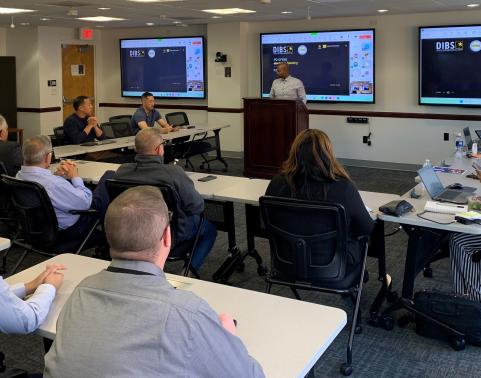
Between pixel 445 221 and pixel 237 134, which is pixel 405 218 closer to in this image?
pixel 445 221

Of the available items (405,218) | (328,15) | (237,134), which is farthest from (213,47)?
(405,218)

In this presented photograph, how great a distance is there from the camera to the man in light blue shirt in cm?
195

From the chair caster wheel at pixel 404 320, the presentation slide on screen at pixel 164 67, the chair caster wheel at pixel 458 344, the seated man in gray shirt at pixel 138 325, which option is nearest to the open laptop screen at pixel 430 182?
the chair caster wheel at pixel 404 320

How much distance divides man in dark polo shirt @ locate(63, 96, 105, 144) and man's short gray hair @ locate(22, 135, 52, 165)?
3192mm

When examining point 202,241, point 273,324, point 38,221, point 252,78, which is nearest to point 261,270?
point 202,241

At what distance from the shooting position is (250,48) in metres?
10.4

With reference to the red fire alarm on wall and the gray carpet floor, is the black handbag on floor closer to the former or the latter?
the gray carpet floor

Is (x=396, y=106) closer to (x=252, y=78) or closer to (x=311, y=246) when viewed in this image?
(x=252, y=78)

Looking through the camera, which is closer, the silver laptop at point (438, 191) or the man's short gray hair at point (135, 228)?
the man's short gray hair at point (135, 228)

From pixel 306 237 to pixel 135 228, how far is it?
1.77 meters

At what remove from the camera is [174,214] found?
12.1 feet

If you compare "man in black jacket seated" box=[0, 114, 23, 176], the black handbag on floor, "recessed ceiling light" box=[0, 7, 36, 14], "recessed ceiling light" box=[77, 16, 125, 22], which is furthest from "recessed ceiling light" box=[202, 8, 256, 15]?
the black handbag on floor

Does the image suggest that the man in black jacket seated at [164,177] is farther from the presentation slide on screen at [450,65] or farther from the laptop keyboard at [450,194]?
the presentation slide on screen at [450,65]

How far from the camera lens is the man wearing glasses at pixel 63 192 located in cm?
400
